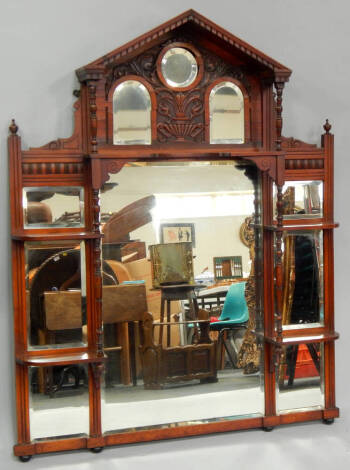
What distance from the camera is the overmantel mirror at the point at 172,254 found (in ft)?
10.6

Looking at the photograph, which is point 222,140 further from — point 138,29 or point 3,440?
point 3,440

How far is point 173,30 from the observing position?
3270 millimetres

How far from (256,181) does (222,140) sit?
0.27 m

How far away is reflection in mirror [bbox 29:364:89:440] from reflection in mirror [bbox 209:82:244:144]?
1.29 m

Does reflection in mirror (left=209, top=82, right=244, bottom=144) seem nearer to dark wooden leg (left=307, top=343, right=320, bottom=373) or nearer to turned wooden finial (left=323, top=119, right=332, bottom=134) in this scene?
turned wooden finial (left=323, top=119, right=332, bottom=134)

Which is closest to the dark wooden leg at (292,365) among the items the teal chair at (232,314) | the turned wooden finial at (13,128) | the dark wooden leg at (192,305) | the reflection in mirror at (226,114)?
the teal chair at (232,314)

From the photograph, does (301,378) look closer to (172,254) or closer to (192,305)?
(192,305)

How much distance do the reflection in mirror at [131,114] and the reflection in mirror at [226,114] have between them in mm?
318

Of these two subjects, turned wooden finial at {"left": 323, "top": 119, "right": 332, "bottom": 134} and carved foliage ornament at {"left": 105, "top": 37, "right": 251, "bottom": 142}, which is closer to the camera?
carved foliage ornament at {"left": 105, "top": 37, "right": 251, "bottom": 142}

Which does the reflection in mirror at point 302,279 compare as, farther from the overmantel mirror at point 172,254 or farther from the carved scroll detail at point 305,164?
the carved scroll detail at point 305,164

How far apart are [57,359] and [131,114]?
Result: 119cm

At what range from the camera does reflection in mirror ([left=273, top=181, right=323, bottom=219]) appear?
352cm

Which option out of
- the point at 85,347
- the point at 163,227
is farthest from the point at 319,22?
the point at 85,347

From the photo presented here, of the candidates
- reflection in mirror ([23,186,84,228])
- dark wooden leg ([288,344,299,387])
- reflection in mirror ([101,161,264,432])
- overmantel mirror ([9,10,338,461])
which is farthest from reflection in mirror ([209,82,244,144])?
dark wooden leg ([288,344,299,387])
